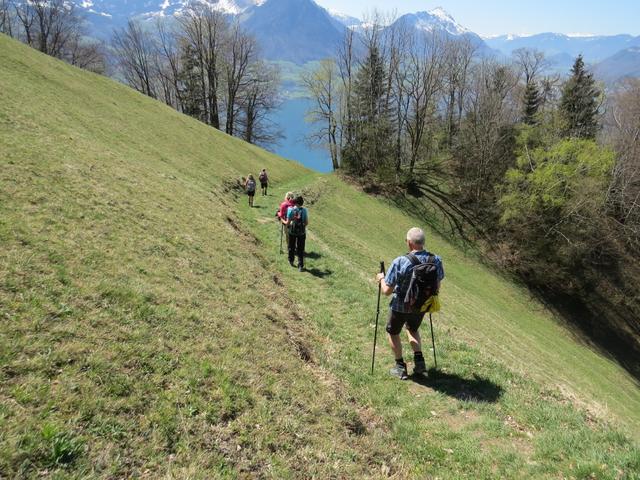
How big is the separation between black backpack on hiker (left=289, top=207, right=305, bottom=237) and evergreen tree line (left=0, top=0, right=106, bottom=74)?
7068cm

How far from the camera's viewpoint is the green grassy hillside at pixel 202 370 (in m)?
4.66

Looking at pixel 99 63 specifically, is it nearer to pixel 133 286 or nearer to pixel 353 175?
pixel 353 175

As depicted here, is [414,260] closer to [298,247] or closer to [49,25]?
[298,247]

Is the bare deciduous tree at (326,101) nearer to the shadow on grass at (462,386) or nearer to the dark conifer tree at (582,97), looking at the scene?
the dark conifer tree at (582,97)

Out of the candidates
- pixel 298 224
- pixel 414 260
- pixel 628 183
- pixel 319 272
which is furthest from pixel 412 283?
pixel 628 183

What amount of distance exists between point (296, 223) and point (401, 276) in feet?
24.9

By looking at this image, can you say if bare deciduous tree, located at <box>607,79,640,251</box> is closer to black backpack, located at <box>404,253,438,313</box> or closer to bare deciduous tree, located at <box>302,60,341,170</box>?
bare deciduous tree, located at <box>302,60,341,170</box>

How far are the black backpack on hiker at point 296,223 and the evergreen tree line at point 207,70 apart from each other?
5229 centimetres

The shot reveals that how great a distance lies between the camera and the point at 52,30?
66.2 meters

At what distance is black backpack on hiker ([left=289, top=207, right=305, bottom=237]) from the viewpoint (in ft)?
47.1

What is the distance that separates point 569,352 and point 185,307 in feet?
81.3

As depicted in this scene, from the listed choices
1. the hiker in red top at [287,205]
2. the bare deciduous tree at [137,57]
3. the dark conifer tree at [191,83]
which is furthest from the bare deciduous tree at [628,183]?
the bare deciduous tree at [137,57]

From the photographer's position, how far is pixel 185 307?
7.96 m

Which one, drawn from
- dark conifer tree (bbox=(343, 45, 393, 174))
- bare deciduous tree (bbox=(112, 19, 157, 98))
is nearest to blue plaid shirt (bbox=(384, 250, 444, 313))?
dark conifer tree (bbox=(343, 45, 393, 174))
